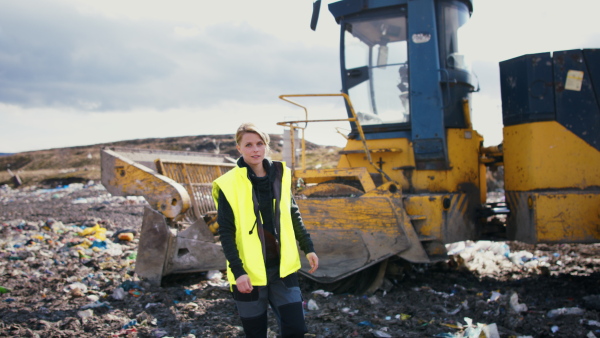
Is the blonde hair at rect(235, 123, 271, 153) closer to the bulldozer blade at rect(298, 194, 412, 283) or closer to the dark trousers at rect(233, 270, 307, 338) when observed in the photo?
the dark trousers at rect(233, 270, 307, 338)

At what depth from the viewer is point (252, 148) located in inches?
94.7

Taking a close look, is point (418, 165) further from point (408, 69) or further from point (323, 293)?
point (323, 293)

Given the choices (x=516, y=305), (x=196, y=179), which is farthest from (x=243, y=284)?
(x=196, y=179)

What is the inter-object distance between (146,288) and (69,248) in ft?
9.20

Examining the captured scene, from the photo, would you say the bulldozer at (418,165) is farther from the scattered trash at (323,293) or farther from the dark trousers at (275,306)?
the dark trousers at (275,306)

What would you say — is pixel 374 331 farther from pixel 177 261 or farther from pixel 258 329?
pixel 177 261

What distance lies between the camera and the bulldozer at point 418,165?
4480mm

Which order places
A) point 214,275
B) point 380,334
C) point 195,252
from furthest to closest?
point 214,275 < point 195,252 < point 380,334

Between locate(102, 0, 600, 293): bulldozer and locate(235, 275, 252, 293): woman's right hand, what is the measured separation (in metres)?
2.30

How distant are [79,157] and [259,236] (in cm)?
4293

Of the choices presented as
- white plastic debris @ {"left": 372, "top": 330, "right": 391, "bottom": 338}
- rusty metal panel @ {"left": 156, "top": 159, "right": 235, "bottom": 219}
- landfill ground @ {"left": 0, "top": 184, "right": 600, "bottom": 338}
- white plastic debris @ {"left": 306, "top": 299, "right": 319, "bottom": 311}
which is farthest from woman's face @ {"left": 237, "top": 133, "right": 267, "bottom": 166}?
rusty metal panel @ {"left": 156, "top": 159, "right": 235, "bottom": 219}

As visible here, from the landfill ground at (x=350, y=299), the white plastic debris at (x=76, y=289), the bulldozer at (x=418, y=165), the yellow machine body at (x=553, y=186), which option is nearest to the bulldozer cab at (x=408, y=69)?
the bulldozer at (x=418, y=165)

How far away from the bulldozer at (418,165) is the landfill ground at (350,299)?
337mm

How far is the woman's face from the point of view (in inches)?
94.7
